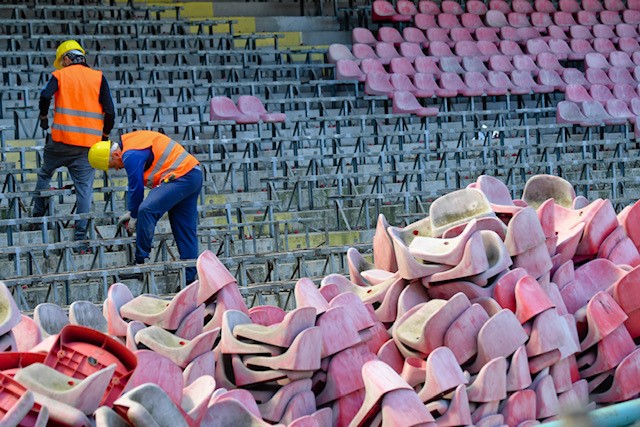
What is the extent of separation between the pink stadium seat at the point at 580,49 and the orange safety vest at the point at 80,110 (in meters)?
9.20

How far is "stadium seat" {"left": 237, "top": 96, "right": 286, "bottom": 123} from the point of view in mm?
13797

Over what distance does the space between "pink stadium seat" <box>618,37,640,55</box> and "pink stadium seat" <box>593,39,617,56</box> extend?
0.41 feet

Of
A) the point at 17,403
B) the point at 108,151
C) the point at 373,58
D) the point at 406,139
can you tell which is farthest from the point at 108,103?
the point at 17,403

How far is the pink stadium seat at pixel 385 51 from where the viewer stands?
54.4 feet

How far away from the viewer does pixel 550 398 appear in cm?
477

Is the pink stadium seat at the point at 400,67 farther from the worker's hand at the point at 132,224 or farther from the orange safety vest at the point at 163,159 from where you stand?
the orange safety vest at the point at 163,159

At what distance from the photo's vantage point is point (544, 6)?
19031mm

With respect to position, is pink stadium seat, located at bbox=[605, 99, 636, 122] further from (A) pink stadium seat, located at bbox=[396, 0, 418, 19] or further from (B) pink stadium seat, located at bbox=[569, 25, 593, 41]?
(A) pink stadium seat, located at bbox=[396, 0, 418, 19]

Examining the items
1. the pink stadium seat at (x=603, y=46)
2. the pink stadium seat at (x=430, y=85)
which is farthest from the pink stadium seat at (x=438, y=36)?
the pink stadium seat at (x=603, y=46)

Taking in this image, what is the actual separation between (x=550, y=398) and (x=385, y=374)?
0.91 metres

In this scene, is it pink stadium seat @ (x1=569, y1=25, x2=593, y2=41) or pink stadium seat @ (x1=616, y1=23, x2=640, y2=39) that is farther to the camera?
pink stadium seat @ (x1=616, y1=23, x2=640, y2=39)

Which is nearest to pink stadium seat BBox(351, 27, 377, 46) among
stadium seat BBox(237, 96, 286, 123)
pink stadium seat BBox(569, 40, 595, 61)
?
pink stadium seat BBox(569, 40, 595, 61)

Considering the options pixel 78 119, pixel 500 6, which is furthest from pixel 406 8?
pixel 78 119

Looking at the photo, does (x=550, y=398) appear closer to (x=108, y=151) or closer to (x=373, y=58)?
(x=108, y=151)
